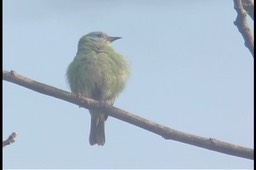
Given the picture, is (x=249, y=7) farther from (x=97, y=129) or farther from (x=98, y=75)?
(x=97, y=129)

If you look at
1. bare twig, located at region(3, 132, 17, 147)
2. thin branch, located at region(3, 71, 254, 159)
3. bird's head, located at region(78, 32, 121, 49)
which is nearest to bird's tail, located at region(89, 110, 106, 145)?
bird's head, located at region(78, 32, 121, 49)

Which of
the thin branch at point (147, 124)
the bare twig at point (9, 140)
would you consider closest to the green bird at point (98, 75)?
the thin branch at point (147, 124)

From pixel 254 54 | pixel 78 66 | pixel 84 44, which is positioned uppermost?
pixel 84 44

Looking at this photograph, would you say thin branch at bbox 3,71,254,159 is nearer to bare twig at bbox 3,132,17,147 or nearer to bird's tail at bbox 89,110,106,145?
bare twig at bbox 3,132,17,147

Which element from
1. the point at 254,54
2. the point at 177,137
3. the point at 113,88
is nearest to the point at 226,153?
the point at 177,137

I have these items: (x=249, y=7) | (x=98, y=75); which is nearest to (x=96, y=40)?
(x=98, y=75)

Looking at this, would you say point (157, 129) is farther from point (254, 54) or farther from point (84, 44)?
point (84, 44)
